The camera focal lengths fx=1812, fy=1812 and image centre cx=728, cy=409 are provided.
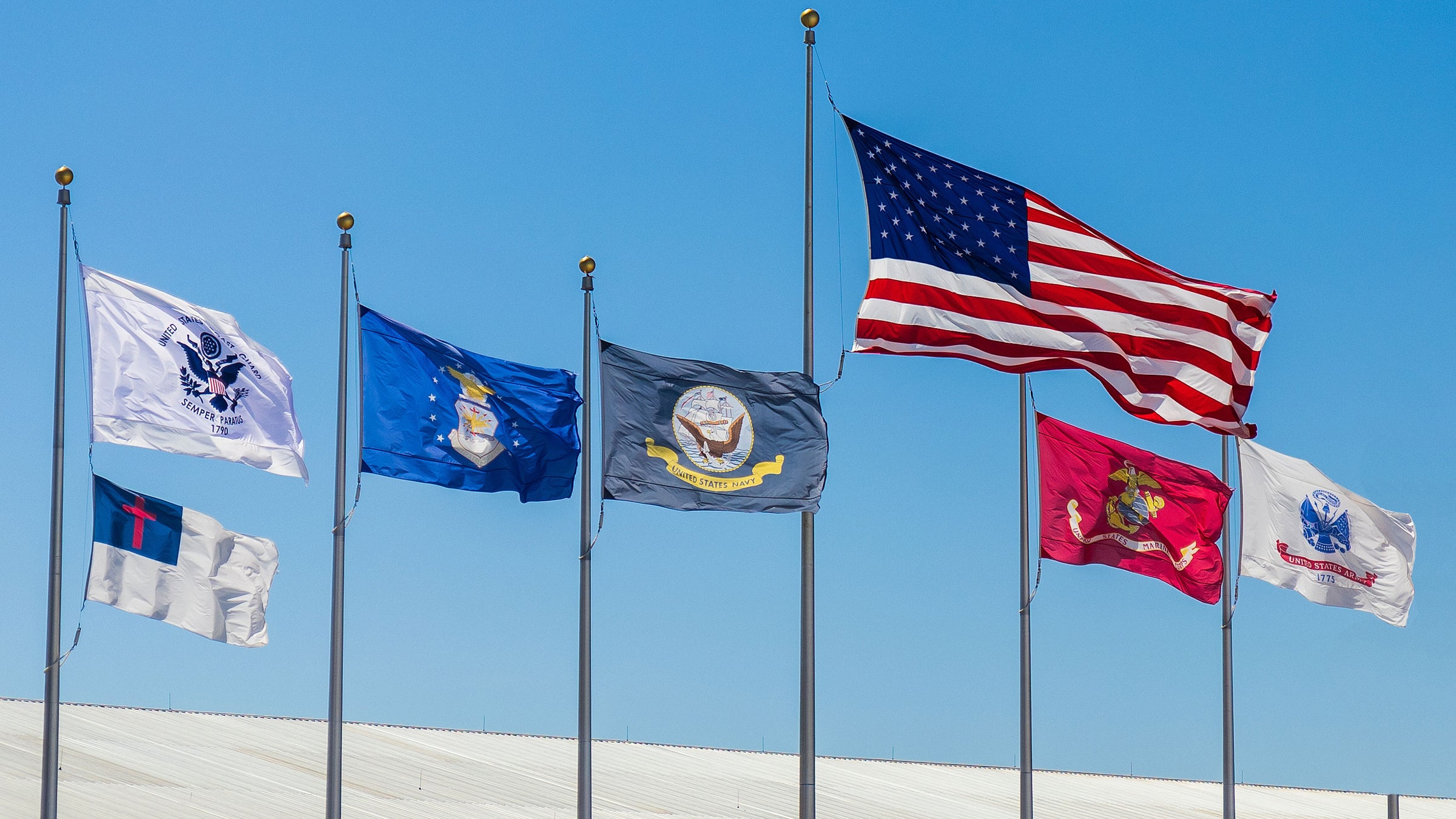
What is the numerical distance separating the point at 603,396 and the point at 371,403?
289 centimetres

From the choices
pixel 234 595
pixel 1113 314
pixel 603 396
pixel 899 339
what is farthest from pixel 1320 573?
pixel 234 595

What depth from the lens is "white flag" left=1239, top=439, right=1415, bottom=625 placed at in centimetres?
3077

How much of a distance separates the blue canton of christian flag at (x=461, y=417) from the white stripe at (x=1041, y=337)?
169 inches

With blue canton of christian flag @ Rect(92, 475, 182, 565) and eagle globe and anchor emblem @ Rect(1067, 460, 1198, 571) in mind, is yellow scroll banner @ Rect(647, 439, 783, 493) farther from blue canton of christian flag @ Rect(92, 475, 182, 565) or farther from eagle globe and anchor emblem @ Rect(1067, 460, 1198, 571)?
eagle globe and anchor emblem @ Rect(1067, 460, 1198, 571)

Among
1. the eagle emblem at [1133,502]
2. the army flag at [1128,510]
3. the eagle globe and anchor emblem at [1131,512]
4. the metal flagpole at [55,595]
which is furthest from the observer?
the eagle emblem at [1133,502]

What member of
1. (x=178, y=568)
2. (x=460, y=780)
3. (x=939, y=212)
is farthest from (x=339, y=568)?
(x=460, y=780)

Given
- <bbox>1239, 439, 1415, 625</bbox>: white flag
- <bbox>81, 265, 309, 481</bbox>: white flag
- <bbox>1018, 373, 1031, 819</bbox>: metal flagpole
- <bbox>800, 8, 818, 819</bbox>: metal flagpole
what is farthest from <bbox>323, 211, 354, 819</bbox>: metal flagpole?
<bbox>1239, 439, 1415, 625</bbox>: white flag

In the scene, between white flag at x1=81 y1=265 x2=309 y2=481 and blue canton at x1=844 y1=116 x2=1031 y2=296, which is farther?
blue canton at x1=844 y1=116 x2=1031 y2=296

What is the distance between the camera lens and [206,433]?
2150 cm

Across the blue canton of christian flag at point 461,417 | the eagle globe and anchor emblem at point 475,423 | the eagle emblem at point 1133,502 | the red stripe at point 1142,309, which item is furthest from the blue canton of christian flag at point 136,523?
the eagle emblem at point 1133,502

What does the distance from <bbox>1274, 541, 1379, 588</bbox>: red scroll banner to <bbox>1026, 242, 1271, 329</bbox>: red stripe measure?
7.66 metres

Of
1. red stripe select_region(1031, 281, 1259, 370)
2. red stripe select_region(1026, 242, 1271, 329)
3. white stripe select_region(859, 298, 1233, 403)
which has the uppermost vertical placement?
red stripe select_region(1026, 242, 1271, 329)

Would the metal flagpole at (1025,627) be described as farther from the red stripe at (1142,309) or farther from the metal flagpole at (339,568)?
the metal flagpole at (339,568)

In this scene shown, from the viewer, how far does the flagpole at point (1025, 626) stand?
27.8m
